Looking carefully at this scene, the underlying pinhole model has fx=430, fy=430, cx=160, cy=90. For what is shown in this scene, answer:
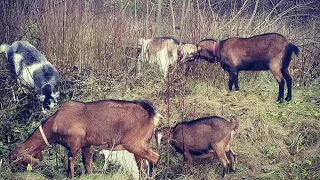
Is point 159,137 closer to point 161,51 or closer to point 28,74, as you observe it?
point 28,74

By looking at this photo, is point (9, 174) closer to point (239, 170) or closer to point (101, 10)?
point (239, 170)

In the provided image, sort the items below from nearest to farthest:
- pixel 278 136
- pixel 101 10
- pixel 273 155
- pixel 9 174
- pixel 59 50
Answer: pixel 9 174 → pixel 273 155 → pixel 278 136 → pixel 59 50 → pixel 101 10

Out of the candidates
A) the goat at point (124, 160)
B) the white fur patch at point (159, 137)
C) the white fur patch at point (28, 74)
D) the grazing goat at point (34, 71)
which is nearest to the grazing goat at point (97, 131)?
the goat at point (124, 160)

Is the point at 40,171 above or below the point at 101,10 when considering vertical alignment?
below

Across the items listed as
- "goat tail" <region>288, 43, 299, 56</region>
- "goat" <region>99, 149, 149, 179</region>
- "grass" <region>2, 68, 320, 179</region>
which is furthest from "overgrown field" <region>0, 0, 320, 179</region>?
"goat tail" <region>288, 43, 299, 56</region>

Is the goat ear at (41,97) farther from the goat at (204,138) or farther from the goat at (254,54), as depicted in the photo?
the goat at (254,54)

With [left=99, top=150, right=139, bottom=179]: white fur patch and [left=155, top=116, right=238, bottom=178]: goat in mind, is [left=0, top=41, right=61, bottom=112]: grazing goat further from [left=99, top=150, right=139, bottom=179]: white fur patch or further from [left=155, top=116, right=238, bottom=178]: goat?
[left=155, top=116, right=238, bottom=178]: goat

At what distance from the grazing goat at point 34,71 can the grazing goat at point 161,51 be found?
1.92 meters

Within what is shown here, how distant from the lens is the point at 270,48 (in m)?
7.48

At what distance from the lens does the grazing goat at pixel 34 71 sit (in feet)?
23.9

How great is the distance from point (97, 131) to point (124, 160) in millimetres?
613

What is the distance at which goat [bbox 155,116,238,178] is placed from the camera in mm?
5535

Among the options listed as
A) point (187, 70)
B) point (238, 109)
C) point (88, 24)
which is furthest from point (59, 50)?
point (238, 109)

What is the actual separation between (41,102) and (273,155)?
12.7ft
